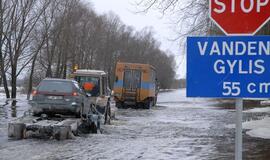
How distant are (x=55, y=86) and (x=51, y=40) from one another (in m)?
40.0

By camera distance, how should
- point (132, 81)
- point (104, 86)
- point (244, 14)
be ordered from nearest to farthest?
1. point (244, 14)
2. point (104, 86)
3. point (132, 81)

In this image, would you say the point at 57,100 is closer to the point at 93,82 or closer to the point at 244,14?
the point at 93,82

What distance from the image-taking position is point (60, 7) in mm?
57938

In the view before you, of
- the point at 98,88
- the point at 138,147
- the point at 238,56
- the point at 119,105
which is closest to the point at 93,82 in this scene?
the point at 98,88

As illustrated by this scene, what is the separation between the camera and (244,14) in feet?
15.3

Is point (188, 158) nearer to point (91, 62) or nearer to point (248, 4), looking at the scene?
point (248, 4)

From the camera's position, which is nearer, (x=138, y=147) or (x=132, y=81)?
(x=138, y=147)

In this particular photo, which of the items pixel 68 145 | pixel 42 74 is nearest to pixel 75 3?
pixel 42 74

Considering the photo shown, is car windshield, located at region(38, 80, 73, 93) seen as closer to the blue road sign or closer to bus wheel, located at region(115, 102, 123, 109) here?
the blue road sign

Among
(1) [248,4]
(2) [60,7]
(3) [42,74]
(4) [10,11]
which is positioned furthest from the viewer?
(3) [42,74]

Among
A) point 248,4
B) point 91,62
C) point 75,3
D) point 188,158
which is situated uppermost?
point 75,3

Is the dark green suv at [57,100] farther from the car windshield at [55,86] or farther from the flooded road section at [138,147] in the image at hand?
the flooded road section at [138,147]

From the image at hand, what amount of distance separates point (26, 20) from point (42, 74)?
672 inches

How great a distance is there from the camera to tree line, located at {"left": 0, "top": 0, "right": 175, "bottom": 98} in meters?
50.9
